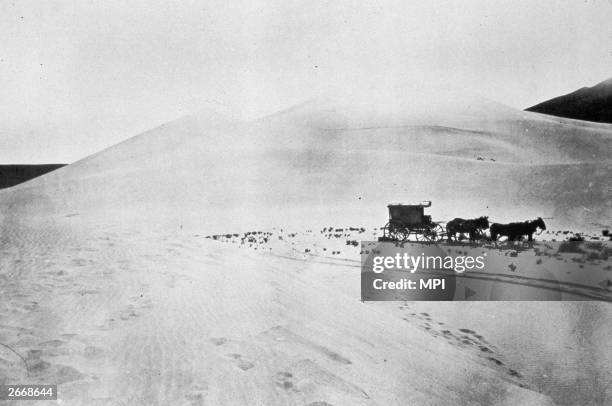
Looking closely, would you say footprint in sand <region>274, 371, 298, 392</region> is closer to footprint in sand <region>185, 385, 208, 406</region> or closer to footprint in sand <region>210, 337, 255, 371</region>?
footprint in sand <region>210, 337, 255, 371</region>

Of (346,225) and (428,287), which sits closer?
(428,287)

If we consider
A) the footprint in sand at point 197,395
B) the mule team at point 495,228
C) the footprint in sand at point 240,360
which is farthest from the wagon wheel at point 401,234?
the footprint in sand at point 197,395

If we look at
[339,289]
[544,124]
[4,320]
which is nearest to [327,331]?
[339,289]

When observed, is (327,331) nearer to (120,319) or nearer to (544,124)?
(120,319)

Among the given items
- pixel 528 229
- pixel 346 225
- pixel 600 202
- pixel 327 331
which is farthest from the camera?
pixel 600 202

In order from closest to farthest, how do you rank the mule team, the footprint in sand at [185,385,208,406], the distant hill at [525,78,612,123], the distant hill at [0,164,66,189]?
the footprint in sand at [185,385,208,406] → the mule team → the distant hill at [0,164,66,189] → the distant hill at [525,78,612,123]

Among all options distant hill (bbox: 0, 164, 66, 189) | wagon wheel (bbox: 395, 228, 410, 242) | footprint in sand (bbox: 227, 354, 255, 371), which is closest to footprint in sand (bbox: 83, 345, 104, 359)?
footprint in sand (bbox: 227, 354, 255, 371)
